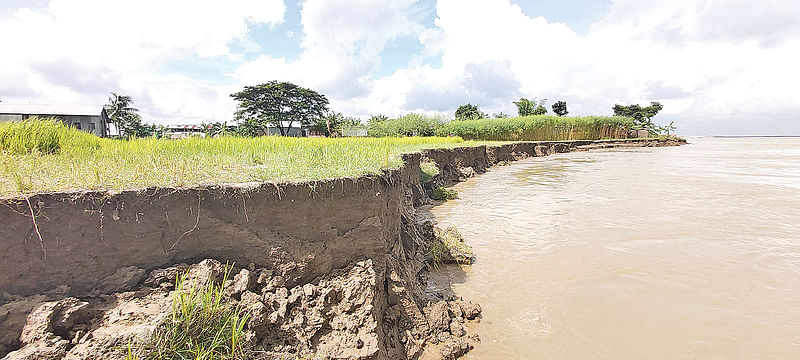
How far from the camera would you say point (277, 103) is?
42625 millimetres

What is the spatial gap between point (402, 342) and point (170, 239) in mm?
1560

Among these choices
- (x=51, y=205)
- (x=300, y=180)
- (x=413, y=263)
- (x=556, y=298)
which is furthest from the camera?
(x=413, y=263)

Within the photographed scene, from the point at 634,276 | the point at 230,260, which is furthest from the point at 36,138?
the point at 634,276

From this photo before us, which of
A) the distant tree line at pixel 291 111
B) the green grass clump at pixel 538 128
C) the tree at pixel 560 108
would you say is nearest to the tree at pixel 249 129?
the distant tree line at pixel 291 111

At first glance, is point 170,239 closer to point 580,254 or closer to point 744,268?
point 580,254

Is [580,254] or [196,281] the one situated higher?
[196,281]

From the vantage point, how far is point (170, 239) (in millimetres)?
2143

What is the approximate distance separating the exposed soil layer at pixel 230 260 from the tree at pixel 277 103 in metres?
39.9

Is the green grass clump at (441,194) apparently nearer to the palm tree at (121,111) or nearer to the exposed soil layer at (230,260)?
the exposed soil layer at (230,260)

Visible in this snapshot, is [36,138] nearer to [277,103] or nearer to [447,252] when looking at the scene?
[447,252]

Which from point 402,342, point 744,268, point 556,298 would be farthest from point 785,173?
point 402,342

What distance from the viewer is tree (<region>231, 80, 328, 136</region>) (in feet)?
135

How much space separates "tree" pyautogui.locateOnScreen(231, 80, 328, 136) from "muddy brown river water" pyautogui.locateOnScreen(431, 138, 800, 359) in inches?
1504

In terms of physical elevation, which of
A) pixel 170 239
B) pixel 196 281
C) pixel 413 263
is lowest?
pixel 413 263
